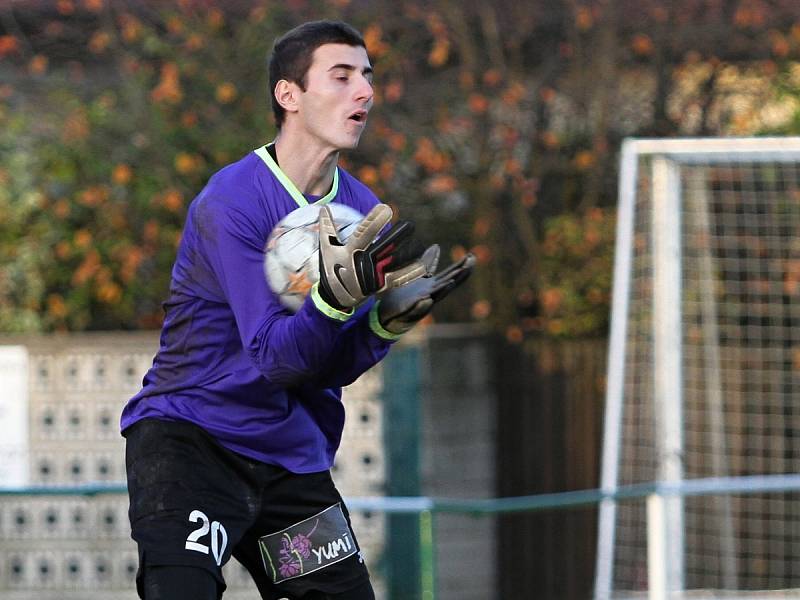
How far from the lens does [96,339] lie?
8875 mm

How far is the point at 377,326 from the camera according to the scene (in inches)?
153

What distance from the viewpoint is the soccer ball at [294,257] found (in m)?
3.78

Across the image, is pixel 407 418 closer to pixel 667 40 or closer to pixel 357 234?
pixel 667 40

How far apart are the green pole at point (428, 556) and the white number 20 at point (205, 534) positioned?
1.84 m

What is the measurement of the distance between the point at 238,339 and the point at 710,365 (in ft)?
18.0

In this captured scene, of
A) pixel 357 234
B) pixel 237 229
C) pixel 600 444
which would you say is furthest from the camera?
pixel 600 444

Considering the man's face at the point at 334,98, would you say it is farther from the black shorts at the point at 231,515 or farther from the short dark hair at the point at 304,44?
the black shorts at the point at 231,515

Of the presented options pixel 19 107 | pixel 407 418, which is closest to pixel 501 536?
pixel 407 418

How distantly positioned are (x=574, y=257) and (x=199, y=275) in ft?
20.3

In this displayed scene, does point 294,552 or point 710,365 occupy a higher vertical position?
point 710,365

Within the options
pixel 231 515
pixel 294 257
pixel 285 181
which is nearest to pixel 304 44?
pixel 285 181

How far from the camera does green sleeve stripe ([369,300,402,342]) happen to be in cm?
387

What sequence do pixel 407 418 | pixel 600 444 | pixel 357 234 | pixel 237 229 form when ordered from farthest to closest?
1. pixel 600 444
2. pixel 407 418
3. pixel 237 229
4. pixel 357 234

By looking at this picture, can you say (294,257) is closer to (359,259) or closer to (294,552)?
(359,259)
